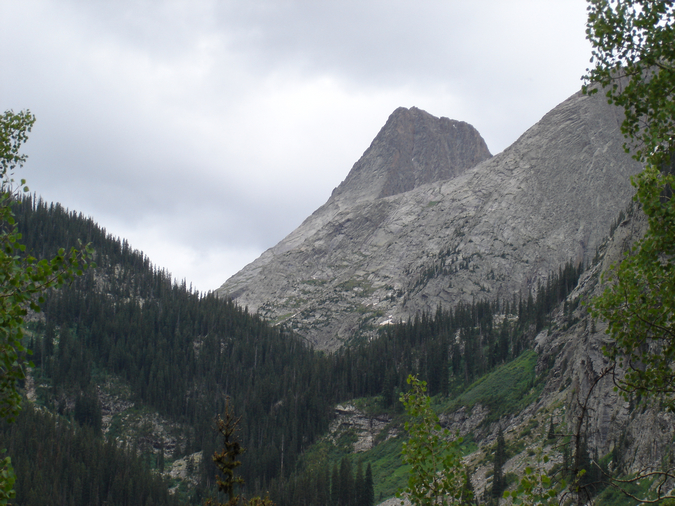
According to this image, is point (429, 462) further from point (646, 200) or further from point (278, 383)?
point (278, 383)

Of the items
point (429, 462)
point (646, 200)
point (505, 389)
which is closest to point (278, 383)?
point (505, 389)

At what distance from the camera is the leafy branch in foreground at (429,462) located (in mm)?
16469

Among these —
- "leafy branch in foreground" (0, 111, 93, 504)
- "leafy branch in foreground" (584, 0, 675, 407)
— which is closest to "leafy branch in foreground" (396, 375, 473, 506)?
"leafy branch in foreground" (584, 0, 675, 407)

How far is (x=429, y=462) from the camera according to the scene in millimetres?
17484

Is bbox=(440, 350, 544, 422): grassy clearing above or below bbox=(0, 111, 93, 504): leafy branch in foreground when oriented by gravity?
below

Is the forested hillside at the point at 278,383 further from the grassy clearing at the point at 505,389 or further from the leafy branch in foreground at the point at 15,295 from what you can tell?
the leafy branch in foreground at the point at 15,295

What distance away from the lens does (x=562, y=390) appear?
99938mm

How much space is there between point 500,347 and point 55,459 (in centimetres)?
10770

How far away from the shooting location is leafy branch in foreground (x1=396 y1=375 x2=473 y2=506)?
1647 centimetres

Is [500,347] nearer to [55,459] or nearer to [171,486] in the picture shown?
[171,486]

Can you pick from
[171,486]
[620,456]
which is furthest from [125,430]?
[620,456]

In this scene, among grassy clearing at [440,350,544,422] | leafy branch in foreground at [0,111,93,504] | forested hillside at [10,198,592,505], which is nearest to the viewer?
leafy branch in foreground at [0,111,93,504]

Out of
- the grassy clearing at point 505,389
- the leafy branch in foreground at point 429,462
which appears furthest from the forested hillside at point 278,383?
the leafy branch in foreground at point 429,462

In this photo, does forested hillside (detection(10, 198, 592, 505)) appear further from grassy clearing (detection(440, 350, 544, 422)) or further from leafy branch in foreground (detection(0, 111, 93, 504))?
leafy branch in foreground (detection(0, 111, 93, 504))
